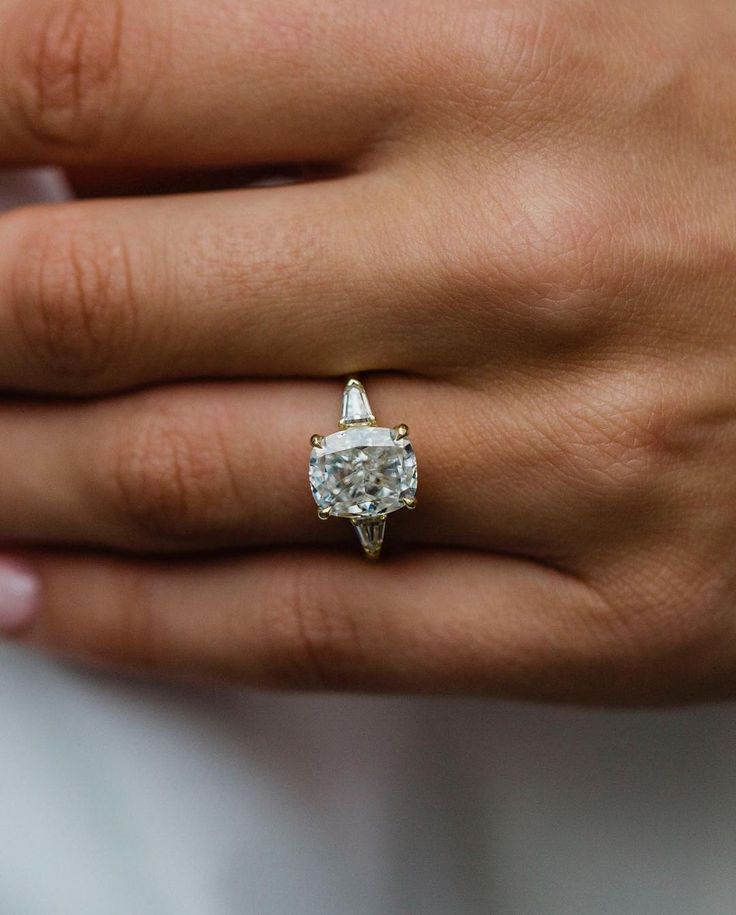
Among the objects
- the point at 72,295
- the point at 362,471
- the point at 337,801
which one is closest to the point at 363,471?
the point at 362,471

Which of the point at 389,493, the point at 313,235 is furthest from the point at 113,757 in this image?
the point at 313,235

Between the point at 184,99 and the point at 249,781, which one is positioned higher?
the point at 184,99

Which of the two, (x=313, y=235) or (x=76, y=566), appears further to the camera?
(x=76, y=566)

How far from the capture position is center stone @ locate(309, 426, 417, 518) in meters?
0.79

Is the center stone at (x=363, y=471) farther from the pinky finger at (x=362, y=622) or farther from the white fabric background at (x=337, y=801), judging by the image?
A: the white fabric background at (x=337, y=801)

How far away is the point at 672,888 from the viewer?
1069mm

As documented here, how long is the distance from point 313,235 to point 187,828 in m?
0.65

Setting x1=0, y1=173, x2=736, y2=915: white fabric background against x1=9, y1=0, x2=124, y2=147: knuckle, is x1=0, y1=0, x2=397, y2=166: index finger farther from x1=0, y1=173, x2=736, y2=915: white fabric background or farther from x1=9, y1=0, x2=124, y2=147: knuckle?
x1=0, y1=173, x2=736, y2=915: white fabric background

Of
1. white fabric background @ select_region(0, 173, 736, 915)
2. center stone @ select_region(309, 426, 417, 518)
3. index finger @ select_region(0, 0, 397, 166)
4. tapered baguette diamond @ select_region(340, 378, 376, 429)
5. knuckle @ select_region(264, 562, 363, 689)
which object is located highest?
index finger @ select_region(0, 0, 397, 166)

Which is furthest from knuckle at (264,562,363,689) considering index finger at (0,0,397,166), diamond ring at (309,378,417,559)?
index finger at (0,0,397,166)

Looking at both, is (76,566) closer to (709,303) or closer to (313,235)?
(313,235)

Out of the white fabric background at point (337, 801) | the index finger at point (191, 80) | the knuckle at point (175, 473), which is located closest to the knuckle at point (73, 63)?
the index finger at point (191, 80)

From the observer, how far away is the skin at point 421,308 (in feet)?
2.60

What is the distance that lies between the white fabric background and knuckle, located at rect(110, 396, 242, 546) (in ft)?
0.79
